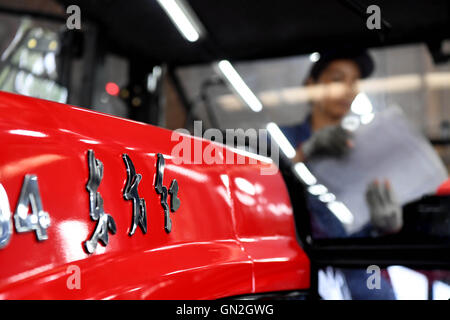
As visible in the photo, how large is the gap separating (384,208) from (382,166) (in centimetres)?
25

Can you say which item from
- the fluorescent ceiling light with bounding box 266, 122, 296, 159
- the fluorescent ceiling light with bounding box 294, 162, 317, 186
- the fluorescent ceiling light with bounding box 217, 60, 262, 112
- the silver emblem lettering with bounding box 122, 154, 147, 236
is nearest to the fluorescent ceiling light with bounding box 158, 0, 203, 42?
the fluorescent ceiling light with bounding box 217, 60, 262, 112

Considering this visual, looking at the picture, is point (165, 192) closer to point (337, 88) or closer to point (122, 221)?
point (122, 221)

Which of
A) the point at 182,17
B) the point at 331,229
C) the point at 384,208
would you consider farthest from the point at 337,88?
the point at 182,17

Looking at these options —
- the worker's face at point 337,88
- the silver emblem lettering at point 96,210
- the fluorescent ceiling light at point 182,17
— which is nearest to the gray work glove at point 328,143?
the worker's face at point 337,88

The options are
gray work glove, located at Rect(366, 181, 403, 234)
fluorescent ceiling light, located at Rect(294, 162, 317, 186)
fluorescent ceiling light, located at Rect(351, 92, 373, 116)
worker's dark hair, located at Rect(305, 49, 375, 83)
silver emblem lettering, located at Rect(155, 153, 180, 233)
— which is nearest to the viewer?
silver emblem lettering, located at Rect(155, 153, 180, 233)

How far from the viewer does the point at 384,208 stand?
2.13 metres

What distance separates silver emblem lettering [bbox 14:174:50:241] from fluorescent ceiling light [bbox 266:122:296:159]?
2485 millimetres

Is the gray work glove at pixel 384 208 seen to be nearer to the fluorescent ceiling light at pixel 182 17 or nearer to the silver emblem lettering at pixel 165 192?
the fluorescent ceiling light at pixel 182 17

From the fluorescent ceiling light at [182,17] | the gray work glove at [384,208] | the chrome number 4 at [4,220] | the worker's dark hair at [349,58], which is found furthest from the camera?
the worker's dark hair at [349,58]

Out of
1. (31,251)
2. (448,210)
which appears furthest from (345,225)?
(31,251)

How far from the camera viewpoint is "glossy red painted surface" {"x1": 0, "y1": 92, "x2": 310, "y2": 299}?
544 mm

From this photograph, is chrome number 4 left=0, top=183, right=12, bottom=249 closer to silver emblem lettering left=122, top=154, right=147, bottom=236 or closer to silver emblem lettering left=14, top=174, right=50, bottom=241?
silver emblem lettering left=14, top=174, right=50, bottom=241

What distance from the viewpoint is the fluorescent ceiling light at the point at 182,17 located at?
72.8 inches

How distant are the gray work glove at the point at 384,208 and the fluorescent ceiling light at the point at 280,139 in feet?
2.49
